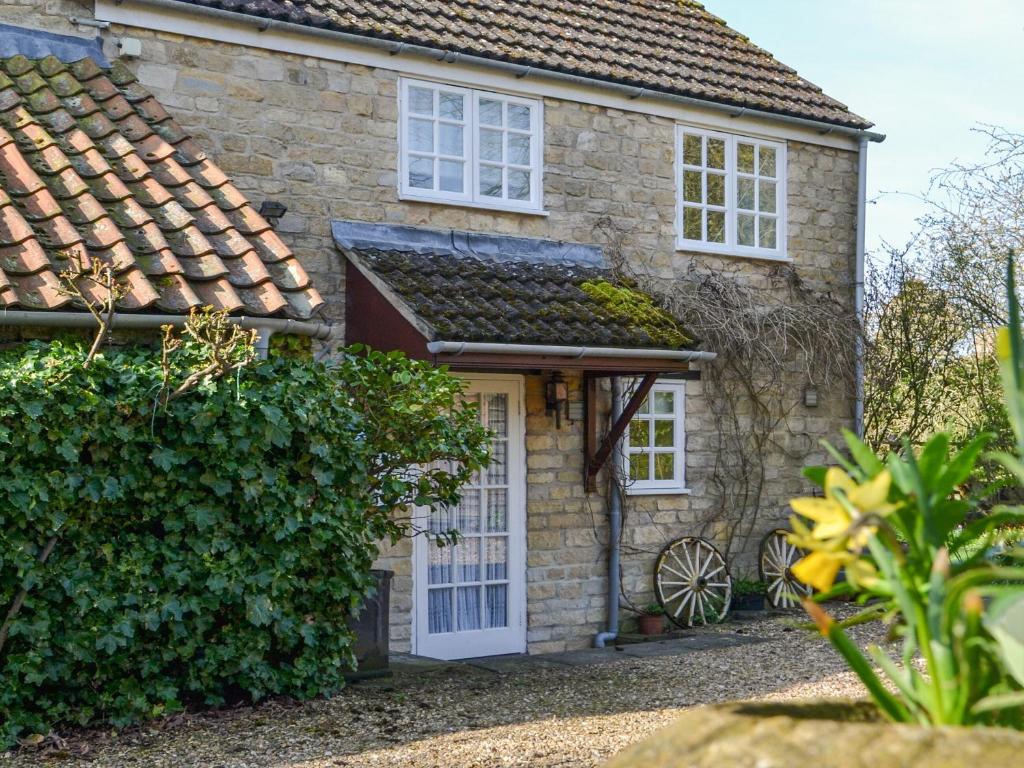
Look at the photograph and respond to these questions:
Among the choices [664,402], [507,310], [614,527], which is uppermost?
[507,310]

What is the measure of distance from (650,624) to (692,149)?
15.1 feet

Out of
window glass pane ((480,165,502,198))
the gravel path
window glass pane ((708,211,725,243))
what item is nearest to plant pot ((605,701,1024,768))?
the gravel path

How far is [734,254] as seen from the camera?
12.4m

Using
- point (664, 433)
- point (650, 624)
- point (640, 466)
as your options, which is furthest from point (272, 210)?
point (650, 624)

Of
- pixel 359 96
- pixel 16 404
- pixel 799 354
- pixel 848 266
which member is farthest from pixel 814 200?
pixel 16 404

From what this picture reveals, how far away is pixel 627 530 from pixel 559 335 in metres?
2.71

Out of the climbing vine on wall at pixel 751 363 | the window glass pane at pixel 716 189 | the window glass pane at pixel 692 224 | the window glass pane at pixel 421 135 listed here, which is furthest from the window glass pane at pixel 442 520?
the window glass pane at pixel 716 189

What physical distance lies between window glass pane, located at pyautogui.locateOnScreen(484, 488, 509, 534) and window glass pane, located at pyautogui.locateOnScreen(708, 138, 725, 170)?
4072 mm

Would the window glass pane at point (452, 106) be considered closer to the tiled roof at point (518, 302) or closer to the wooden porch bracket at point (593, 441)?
the tiled roof at point (518, 302)

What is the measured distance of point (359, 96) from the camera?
10.3 metres

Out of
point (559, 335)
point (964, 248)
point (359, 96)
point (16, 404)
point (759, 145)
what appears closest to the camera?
point (16, 404)

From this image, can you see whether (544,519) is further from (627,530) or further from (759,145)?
(759,145)

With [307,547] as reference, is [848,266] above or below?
above

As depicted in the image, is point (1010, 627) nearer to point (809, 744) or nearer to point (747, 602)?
point (809, 744)
